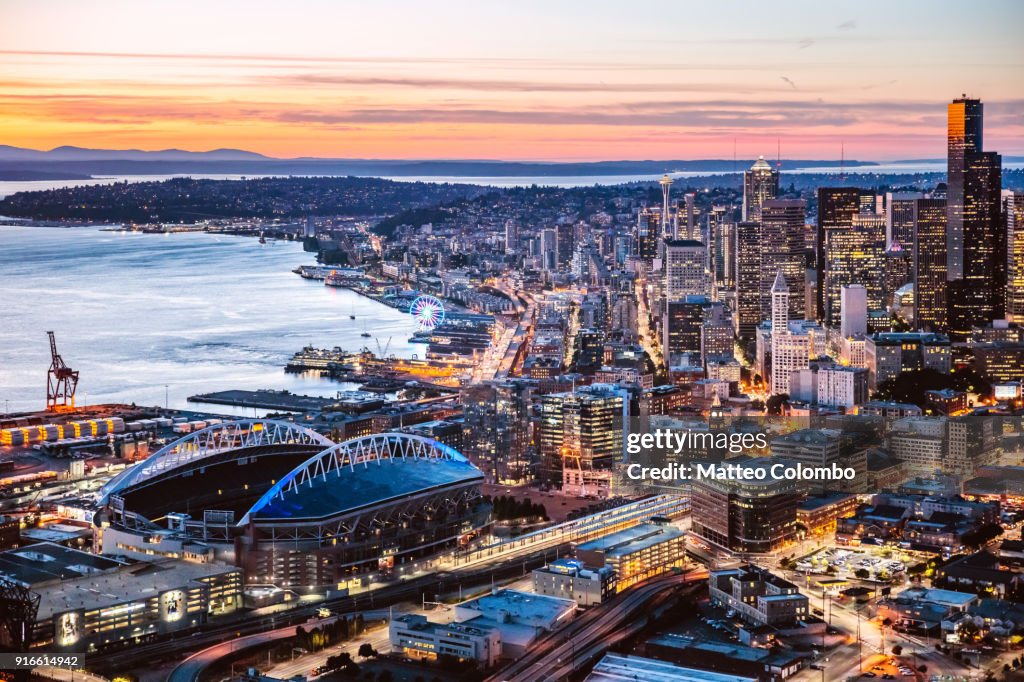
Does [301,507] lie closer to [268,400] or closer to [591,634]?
[591,634]

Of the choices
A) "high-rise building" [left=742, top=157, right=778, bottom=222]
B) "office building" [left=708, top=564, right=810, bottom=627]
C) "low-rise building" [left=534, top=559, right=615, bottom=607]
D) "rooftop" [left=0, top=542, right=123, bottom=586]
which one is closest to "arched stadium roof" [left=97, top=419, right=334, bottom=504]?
"rooftop" [left=0, top=542, right=123, bottom=586]

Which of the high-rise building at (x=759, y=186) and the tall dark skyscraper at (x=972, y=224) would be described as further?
the high-rise building at (x=759, y=186)

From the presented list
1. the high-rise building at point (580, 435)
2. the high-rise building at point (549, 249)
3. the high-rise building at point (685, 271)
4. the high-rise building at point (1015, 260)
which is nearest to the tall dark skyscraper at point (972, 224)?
the high-rise building at point (1015, 260)

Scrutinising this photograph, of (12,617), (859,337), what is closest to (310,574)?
(12,617)

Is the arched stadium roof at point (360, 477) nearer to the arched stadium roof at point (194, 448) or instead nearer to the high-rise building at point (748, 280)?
the arched stadium roof at point (194, 448)

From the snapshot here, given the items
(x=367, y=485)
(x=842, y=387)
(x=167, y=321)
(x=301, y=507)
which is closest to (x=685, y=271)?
(x=167, y=321)

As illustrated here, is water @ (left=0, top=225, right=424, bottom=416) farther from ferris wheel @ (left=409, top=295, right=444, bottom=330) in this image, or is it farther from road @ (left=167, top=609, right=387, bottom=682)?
road @ (left=167, top=609, right=387, bottom=682)
